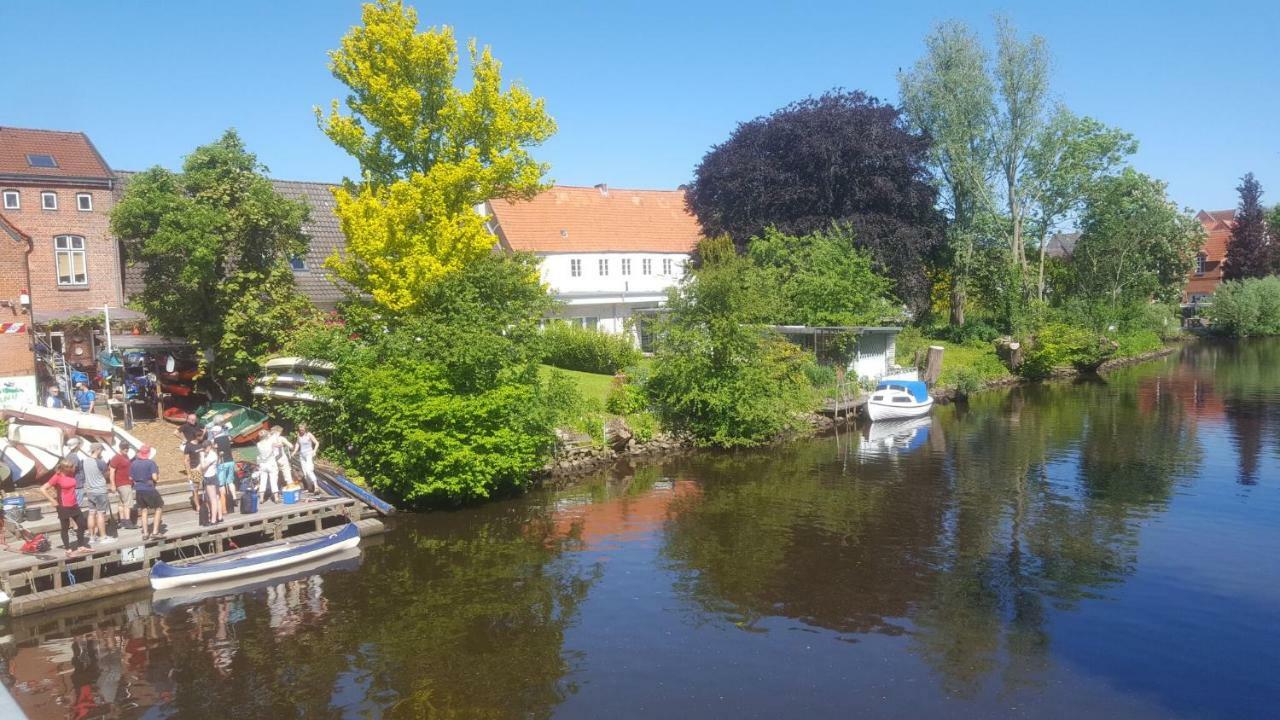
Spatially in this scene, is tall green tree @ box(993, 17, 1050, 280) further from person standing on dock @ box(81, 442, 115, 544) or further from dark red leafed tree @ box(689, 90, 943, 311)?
person standing on dock @ box(81, 442, 115, 544)

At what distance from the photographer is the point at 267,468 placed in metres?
19.6

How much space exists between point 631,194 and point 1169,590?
38953mm

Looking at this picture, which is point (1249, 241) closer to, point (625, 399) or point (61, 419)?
point (625, 399)

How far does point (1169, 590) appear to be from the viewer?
50.8ft

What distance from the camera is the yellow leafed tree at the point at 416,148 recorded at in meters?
24.1

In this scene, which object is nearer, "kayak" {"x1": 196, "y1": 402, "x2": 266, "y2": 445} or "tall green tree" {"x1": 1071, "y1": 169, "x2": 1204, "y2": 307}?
"kayak" {"x1": 196, "y1": 402, "x2": 266, "y2": 445}

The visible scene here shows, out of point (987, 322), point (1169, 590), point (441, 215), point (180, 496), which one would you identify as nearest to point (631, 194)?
point (987, 322)

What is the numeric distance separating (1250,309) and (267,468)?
70.3m

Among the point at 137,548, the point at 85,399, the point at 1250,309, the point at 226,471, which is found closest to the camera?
the point at 137,548

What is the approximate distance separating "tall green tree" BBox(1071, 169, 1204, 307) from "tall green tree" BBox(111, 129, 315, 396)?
4406cm

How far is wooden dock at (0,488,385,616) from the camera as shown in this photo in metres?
15.2

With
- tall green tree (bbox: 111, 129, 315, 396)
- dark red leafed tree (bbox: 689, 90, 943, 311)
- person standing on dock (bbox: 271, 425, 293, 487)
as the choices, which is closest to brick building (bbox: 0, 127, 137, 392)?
A: tall green tree (bbox: 111, 129, 315, 396)

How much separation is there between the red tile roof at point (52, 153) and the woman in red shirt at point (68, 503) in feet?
63.2

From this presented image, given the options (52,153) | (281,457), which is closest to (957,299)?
(281,457)
